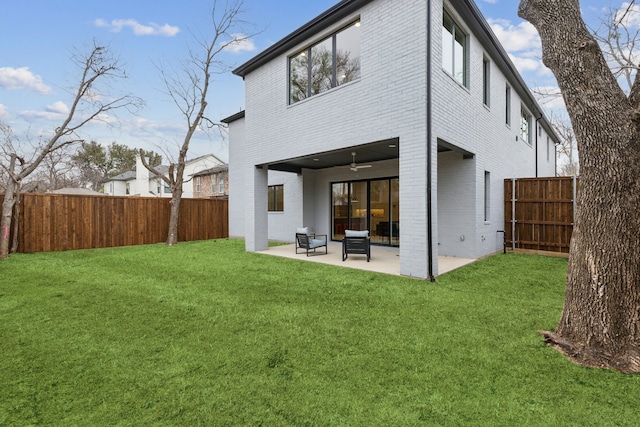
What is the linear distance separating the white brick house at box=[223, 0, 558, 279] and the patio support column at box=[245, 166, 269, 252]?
1.5 inches

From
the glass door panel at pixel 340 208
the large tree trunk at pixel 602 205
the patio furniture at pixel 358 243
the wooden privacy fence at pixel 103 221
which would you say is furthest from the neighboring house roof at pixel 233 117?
the large tree trunk at pixel 602 205

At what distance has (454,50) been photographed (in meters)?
7.36

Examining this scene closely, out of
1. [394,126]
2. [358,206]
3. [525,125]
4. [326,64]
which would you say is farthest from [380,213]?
[525,125]

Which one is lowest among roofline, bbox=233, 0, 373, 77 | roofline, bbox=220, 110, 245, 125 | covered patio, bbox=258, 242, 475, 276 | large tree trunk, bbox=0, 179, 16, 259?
covered patio, bbox=258, 242, 475, 276

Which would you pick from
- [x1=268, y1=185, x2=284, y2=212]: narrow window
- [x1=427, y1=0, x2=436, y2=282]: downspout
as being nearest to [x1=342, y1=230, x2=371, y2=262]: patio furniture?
[x1=427, y1=0, x2=436, y2=282]: downspout

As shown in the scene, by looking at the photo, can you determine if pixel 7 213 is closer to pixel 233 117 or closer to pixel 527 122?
pixel 233 117

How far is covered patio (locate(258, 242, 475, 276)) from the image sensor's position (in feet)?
23.3

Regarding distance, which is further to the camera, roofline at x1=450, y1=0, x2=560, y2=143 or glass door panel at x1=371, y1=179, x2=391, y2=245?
glass door panel at x1=371, y1=179, x2=391, y2=245

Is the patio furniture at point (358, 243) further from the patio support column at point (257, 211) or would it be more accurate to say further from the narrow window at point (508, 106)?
the narrow window at point (508, 106)

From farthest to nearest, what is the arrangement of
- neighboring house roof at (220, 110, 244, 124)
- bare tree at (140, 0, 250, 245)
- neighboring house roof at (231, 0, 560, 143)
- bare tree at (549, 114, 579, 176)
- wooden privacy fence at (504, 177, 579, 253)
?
bare tree at (549, 114, 579, 176), neighboring house roof at (220, 110, 244, 124), bare tree at (140, 0, 250, 245), wooden privacy fence at (504, 177, 579, 253), neighboring house roof at (231, 0, 560, 143)

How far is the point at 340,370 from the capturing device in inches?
104

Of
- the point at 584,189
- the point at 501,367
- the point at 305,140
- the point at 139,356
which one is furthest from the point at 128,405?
the point at 305,140

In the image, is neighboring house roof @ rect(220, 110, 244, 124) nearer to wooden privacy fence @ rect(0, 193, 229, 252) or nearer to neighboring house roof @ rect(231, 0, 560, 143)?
neighboring house roof @ rect(231, 0, 560, 143)

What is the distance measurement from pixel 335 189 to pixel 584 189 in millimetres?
9315
